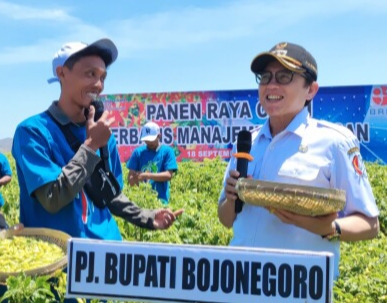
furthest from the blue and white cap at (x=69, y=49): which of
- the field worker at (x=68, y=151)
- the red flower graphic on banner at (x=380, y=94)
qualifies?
the red flower graphic on banner at (x=380, y=94)

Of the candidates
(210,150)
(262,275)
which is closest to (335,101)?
(210,150)

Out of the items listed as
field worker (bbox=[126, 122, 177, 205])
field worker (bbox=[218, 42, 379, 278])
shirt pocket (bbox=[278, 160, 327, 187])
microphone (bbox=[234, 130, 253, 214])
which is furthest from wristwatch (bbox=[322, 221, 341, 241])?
field worker (bbox=[126, 122, 177, 205])

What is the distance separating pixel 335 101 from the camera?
61.9 ft

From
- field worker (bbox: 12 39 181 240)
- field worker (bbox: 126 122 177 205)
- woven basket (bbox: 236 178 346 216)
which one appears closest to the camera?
woven basket (bbox: 236 178 346 216)

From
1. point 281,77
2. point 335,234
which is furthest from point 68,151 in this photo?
point 335,234

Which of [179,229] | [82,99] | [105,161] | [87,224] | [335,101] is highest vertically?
[335,101]

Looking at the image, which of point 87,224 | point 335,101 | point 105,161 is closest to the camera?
point 87,224

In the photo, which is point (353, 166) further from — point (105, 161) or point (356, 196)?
point (105, 161)

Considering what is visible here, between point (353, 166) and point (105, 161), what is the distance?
Answer: 1.38 m

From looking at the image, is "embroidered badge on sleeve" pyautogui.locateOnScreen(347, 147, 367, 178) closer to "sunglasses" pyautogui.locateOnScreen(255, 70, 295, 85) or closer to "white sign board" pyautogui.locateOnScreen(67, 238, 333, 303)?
"sunglasses" pyautogui.locateOnScreen(255, 70, 295, 85)

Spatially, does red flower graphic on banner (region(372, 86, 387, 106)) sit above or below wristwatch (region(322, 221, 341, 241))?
above

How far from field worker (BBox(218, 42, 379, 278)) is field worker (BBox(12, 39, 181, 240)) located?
2.42 ft

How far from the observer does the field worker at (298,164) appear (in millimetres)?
2871

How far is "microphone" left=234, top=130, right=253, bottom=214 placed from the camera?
2887 mm
